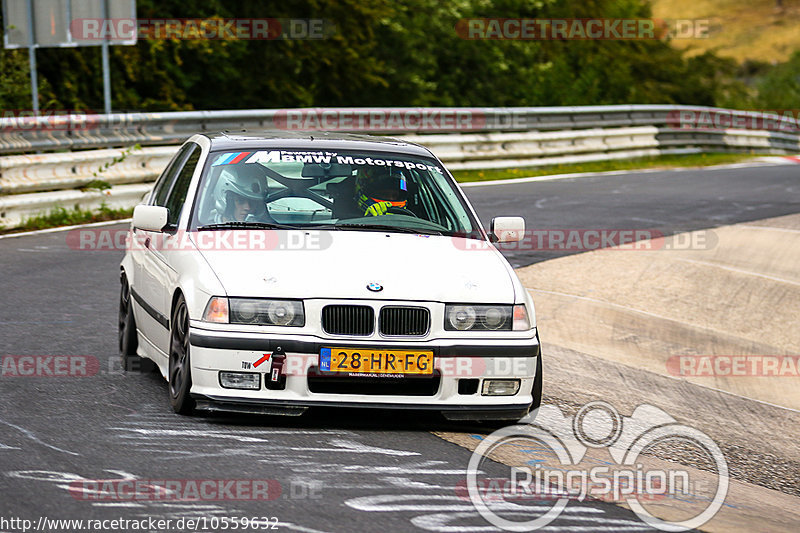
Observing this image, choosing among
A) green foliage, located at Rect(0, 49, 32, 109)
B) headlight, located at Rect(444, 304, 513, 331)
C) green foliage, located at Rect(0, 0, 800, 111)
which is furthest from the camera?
green foliage, located at Rect(0, 0, 800, 111)

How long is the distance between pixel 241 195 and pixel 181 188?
0.63 m

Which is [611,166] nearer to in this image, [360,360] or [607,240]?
[607,240]

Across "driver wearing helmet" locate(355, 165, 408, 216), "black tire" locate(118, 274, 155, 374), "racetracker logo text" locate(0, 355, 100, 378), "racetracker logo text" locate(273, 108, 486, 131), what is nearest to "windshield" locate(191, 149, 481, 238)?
"driver wearing helmet" locate(355, 165, 408, 216)

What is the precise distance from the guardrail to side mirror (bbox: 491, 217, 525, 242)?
7869mm

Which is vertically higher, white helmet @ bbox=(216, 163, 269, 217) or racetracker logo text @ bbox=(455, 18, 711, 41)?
racetracker logo text @ bbox=(455, 18, 711, 41)

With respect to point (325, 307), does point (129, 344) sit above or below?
below

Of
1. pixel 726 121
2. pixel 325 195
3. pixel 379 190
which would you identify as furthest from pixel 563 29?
pixel 325 195

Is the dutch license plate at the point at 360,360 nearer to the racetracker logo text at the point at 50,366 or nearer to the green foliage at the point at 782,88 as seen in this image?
the racetracker logo text at the point at 50,366

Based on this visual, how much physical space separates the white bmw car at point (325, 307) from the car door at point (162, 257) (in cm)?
3

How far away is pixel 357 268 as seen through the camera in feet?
20.8

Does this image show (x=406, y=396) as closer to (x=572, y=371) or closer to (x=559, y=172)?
(x=572, y=371)

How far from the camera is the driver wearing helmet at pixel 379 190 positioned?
23.8ft

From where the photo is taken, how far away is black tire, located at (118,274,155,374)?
308 inches

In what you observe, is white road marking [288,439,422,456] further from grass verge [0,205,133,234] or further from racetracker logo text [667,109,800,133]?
racetracker logo text [667,109,800,133]
